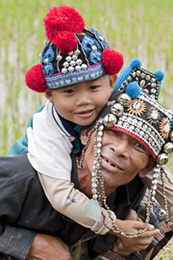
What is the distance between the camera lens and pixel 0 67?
18.2 feet

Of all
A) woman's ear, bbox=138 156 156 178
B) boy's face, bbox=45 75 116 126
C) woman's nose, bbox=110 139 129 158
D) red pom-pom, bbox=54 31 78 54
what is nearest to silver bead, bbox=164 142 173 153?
woman's ear, bbox=138 156 156 178

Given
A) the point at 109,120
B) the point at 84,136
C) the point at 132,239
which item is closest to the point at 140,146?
the point at 109,120

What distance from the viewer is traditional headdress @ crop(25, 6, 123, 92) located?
1.97m

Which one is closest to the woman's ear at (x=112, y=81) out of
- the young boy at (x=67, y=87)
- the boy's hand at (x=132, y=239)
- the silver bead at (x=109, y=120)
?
the young boy at (x=67, y=87)

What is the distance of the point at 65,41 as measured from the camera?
1.91m

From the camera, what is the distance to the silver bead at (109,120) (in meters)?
1.96

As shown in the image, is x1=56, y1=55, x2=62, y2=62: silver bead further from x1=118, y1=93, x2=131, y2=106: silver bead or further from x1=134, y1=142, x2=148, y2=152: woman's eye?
x1=134, y1=142, x2=148, y2=152: woman's eye

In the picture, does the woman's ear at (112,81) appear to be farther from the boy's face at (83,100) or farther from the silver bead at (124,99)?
the silver bead at (124,99)

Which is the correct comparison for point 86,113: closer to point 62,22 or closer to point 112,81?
point 112,81

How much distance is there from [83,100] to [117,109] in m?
0.19

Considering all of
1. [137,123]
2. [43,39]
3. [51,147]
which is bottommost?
[51,147]

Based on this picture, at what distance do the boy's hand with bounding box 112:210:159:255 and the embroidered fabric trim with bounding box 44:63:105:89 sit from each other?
2.66ft

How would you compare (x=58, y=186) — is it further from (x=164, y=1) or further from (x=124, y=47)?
(x=164, y=1)

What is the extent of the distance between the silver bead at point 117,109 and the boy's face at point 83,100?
0.10m
